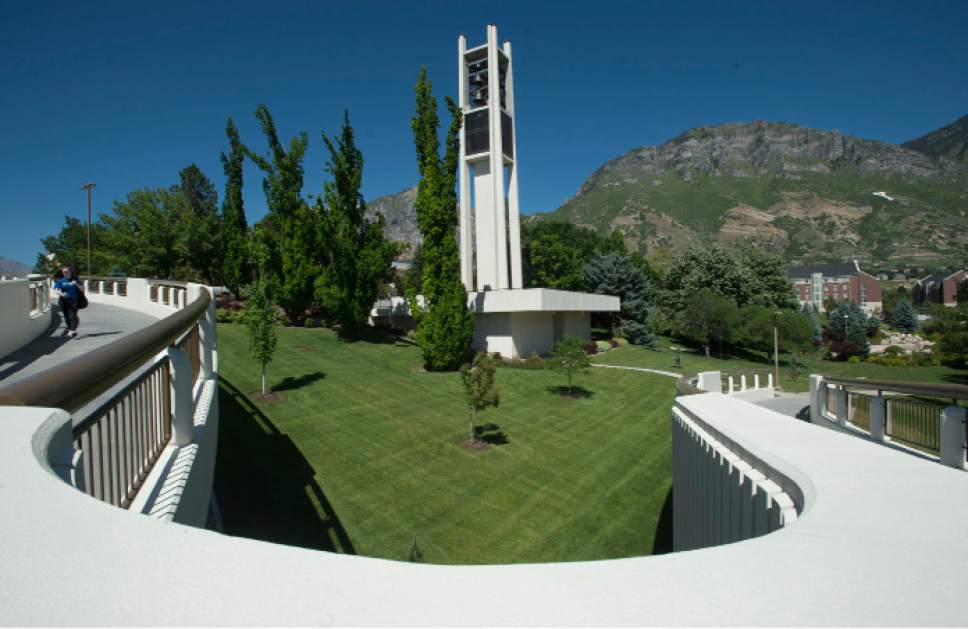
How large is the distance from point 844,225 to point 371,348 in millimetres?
192066

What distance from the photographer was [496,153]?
2909 centimetres

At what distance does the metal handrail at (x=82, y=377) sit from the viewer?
205cm

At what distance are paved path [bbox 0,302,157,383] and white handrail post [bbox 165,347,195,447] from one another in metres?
3.00

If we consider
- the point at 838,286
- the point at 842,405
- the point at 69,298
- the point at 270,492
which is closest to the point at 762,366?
the point at 842,405

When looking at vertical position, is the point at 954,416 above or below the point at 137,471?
below

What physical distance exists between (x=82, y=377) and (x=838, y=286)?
13541cm

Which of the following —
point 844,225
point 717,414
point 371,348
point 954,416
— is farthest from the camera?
point 844,225

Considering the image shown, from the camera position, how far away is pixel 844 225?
551 feet

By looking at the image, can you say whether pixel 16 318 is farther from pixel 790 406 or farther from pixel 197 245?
pixel 197 245

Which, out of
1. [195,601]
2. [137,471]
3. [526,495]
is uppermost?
[195,601]

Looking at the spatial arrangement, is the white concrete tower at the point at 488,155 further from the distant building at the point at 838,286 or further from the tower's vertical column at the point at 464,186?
the distant building at the point at 838,286

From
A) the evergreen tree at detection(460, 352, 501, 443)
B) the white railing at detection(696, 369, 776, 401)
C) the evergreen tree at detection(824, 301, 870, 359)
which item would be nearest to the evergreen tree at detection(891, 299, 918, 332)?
the evergreen tree at detection(824, 301, 870, 359)

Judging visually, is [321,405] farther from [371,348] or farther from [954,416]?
[954,416]

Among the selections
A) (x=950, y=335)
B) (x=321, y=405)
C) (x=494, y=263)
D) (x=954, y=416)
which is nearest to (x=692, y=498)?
(x=954, y=416)
